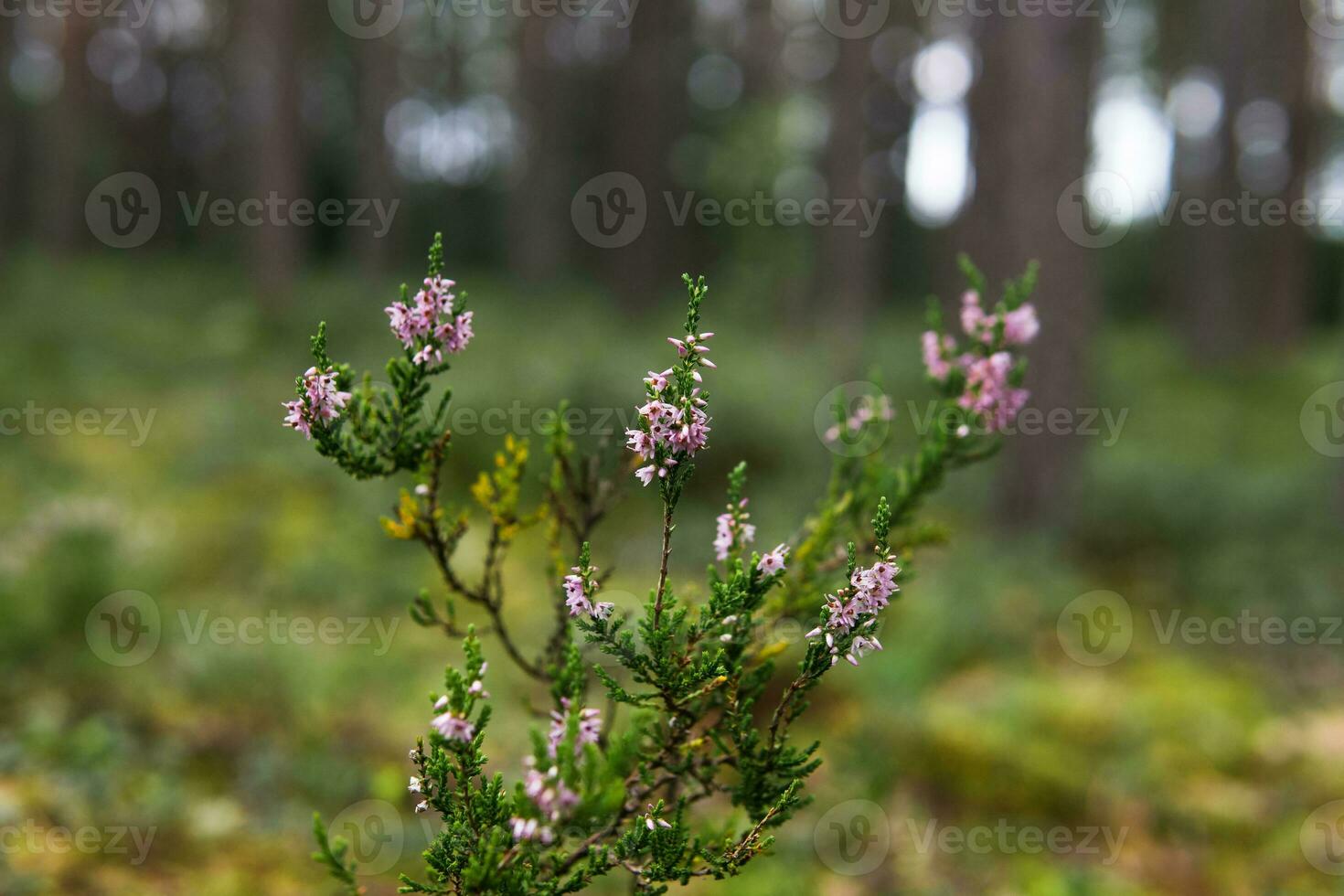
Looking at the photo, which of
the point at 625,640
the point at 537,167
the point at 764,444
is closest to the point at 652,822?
the point at 625,640

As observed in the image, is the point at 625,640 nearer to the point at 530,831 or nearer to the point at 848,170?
the point at 530,831

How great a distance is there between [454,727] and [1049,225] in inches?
321

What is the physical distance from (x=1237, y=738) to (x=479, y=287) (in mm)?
19478

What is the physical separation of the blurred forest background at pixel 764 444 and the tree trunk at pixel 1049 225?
0.04 m

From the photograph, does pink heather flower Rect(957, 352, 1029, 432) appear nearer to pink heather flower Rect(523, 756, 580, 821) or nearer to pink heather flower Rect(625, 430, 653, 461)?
pink heather flower Rect(625, 430, 653, 461)

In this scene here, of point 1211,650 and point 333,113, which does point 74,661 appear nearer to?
point 1211,650

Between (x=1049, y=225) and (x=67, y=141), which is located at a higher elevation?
(x=67, y=141)

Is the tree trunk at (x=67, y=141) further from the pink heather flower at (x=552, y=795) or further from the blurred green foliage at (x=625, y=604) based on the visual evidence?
the pink heather flower at (x=552, y=795)

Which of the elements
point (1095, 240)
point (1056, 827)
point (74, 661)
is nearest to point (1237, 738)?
point (1056, 827)

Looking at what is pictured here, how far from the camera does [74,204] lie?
18.0m

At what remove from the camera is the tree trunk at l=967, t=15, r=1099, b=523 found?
844 cm

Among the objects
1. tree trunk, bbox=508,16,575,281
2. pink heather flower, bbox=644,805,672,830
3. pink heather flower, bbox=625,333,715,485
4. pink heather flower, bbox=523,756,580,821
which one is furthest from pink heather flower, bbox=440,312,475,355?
tree trunk, bbox=508,16,575,281

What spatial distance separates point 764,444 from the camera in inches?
415

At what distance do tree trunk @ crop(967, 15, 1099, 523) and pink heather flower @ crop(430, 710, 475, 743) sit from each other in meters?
7.59
